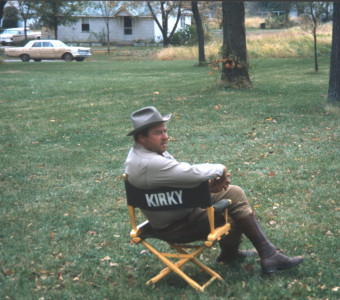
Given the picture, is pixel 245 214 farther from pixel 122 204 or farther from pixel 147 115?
pixel 122 204

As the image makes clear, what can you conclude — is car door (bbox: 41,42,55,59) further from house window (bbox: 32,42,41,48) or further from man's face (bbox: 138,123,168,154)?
man's face (bbox: 138,123,168,154)

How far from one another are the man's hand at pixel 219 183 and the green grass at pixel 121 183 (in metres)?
0.78

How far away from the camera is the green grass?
4500 millimetres

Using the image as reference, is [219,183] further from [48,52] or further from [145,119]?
[48,52]

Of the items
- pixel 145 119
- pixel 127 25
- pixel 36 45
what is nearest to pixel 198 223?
pixel 145 119

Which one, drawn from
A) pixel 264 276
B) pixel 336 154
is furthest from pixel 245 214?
pixel 336 154

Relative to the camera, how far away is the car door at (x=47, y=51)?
39.7 meters

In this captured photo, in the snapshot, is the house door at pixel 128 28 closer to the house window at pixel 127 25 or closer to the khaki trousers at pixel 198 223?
the house window at pixel 127 25

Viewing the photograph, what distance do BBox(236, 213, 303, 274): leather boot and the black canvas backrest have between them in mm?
549

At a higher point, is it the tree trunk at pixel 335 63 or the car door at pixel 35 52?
the car door at pixel 35 52

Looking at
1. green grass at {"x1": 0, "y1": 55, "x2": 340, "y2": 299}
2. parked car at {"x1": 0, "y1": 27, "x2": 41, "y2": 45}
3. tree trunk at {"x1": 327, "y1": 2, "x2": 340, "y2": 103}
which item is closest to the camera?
green grass at {"x1": 0, "y1": 55, "x2": 340, "y2": 299}

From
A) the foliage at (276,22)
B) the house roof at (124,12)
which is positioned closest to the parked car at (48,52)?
the house roof at (124,12)

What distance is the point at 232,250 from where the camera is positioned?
4750 mm

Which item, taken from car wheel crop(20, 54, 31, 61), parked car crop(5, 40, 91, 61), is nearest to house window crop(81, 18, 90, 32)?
parked car crop(5, 40, 91, 61)
